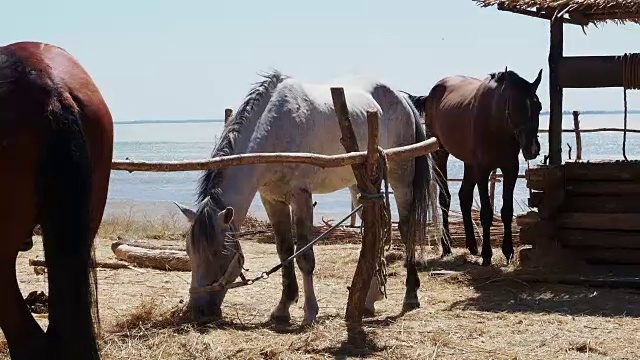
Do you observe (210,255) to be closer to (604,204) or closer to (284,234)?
(284,234)

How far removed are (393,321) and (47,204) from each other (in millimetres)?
3401

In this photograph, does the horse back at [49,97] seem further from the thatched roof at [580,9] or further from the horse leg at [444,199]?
the horse leg at [444,199]

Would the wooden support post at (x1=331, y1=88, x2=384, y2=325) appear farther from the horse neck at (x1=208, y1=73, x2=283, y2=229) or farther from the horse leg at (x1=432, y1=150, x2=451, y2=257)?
the horse leg at (x1=432, y1=150, x2=451, y2=257)

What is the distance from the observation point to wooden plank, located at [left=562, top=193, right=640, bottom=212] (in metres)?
8.23

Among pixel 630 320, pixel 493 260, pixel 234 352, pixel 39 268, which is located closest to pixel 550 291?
pixel 630 320

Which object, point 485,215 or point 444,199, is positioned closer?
point 485,215

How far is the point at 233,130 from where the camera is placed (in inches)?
242

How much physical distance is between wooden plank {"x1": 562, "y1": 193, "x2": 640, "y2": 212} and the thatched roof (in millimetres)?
1621

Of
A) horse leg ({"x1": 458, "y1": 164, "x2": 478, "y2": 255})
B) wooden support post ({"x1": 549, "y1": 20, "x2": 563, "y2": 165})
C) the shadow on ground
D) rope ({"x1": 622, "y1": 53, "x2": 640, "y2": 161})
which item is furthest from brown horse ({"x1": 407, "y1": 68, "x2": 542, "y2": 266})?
rope ({"x1": 622, "y1": 53, "x2": 640, "y2": 161})

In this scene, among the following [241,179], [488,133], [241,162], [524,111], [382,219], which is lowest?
[382,219]

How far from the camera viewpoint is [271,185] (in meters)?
6.45

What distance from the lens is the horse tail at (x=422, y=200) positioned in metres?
7.25

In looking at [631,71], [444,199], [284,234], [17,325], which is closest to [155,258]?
[284,234]

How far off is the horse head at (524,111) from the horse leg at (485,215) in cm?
62
